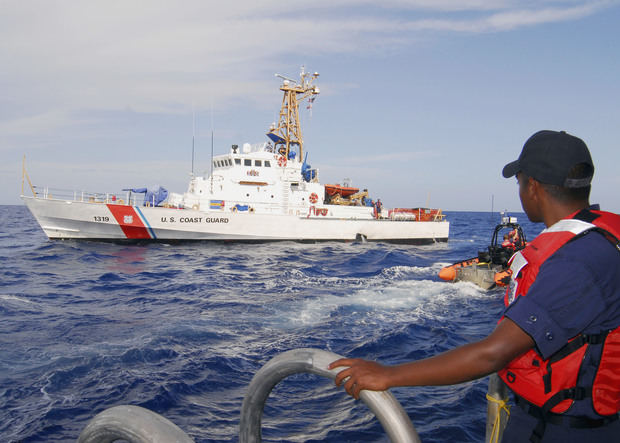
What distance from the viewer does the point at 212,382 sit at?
18.1 feet

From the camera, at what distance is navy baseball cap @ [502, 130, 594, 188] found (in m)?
1.48

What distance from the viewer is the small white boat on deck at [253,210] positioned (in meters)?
21.1

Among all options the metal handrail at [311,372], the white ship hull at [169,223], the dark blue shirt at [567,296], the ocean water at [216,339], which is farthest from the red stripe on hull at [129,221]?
the dark blue shirt at [567,296]

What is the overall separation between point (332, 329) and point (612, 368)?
6601 mm

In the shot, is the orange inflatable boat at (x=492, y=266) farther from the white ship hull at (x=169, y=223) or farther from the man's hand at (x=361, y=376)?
the white ship hull at (x=169, y=223)

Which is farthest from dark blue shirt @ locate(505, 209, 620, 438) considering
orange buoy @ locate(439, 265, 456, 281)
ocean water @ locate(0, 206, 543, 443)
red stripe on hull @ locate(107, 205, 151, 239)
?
red stripe on hull @ locate(107, 205, 151, 239)

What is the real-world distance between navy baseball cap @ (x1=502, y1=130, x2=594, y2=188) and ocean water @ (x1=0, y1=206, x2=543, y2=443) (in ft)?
11.8

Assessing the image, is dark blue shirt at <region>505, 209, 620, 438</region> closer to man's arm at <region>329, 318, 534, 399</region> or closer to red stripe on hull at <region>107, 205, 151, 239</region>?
man's arm at <region>329, 318, 534, 399</region>

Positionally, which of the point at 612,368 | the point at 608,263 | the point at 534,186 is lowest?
the point at 612,368

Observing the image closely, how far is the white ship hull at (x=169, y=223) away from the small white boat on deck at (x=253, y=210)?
1.8 inches

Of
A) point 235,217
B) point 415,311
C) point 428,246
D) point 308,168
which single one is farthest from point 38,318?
point 428,246

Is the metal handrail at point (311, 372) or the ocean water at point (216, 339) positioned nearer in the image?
the metal handrail at point (311, 372)

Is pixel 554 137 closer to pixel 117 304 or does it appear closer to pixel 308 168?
pixel 117 304

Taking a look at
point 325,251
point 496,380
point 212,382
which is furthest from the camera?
point 325,251
